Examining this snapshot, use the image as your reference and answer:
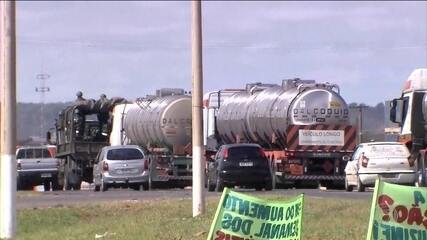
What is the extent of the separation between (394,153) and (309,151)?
6.39 m

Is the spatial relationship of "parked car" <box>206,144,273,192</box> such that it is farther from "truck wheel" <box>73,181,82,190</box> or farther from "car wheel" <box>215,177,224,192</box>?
"truck wheel" <box>73,181,82,190</box>

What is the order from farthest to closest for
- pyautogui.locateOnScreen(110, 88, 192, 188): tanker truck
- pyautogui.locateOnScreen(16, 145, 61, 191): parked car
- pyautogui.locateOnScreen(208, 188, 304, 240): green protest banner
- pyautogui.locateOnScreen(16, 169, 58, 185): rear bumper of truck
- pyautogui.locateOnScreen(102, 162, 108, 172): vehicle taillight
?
1. pyautogui.locateOnScreen(16, 169, 58, 185): rear bumper of truck
2. pyautogui.locateOnScreen(16, 145, 61, 191): parked car
3. pyautogui.locateOnScreen(110, 88, 192, 188): tanker truck
4. pyautogui.locateOnScreen(102, 162, 108, 172): vehicle taillight
5. pyautogui.locateOnScreen(208, 188, 304, 240): green protest banner

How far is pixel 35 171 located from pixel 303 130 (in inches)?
523

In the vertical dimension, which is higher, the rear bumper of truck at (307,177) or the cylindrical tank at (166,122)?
the cylindrical tank at (166,122)

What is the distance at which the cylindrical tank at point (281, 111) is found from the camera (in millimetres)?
35969

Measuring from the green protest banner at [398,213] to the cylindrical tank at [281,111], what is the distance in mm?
25024

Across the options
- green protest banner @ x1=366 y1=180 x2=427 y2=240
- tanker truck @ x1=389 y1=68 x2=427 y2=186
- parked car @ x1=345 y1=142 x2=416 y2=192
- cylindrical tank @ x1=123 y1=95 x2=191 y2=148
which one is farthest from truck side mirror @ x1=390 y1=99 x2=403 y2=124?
green protest banner @ x1=366 y1=180 x2=427 y2=240

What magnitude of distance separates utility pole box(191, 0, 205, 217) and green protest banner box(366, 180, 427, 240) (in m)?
9.53

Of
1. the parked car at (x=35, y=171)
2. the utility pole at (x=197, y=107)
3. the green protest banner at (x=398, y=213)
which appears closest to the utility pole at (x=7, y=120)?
the utility pole at (x=197, y=107)

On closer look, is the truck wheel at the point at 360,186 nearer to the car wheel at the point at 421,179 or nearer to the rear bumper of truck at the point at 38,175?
the car wheel at the point at 421,179

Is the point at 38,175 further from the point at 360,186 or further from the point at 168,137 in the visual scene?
the point at 360,186

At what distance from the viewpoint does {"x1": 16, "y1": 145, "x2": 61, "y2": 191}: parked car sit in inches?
1720

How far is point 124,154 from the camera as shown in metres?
36.2

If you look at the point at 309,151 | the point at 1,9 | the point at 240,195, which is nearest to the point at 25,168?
the point at 309,151
